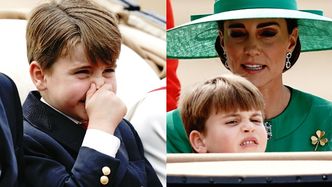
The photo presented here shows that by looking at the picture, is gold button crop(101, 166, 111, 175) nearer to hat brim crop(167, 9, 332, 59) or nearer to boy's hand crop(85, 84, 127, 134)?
boy's hand crop(85, 84, 127, 134)

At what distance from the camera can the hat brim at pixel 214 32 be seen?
162cm

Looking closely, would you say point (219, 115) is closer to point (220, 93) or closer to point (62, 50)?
point (220, 93)

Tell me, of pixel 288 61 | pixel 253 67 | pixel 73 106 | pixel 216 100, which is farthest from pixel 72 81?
pixel 288 61

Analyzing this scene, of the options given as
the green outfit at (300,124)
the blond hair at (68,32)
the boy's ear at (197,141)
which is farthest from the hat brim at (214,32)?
the blond hair at (68,32)

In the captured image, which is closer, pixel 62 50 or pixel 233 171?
pixel 62 50

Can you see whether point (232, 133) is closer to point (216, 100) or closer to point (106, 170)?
point (216, 100)

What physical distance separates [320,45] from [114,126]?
0.78m

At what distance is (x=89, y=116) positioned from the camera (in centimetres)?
109

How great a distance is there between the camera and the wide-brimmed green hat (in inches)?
63.9

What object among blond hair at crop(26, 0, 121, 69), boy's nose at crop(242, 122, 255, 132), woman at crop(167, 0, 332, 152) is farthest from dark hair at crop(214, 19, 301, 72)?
blond hair at crop(26, 0, 121, 69)

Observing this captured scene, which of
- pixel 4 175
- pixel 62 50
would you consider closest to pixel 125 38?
pixel 62 50

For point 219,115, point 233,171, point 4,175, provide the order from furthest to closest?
point 219,115
point 233,171
point 4,175

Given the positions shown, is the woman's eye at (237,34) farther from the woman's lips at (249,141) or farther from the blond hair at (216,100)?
the woman's lips at (249,141)

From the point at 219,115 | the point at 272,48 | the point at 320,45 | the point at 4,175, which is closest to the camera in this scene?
the point at 4,175
